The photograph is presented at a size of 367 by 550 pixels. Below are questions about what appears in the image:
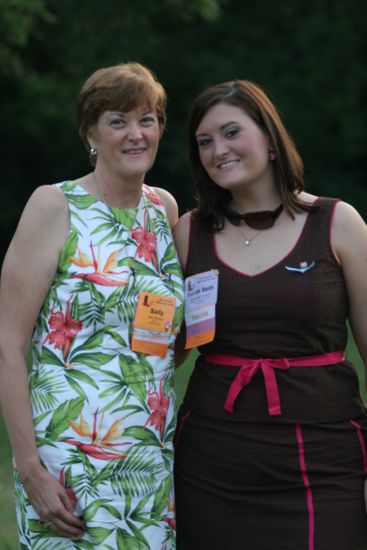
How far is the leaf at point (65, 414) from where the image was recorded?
9.84ft

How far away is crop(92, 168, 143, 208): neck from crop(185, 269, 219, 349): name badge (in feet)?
1.07

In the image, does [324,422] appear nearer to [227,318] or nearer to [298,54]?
[227,318]

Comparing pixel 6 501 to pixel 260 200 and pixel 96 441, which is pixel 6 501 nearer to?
pixel 96 441

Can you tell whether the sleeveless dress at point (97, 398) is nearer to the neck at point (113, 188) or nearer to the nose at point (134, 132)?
the neck at point (113, 188)

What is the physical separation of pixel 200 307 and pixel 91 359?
40 cm

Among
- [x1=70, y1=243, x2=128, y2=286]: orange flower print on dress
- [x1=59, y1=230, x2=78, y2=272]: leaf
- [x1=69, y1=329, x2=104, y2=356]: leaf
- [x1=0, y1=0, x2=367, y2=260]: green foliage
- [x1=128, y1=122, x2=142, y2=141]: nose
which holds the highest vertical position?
[x1=0, y1=0, x2=367, y2=260]: green foliage

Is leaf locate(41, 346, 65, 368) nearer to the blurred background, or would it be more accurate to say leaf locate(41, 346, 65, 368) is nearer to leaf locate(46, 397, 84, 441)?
leaf locate(46, 397, 84, 441)

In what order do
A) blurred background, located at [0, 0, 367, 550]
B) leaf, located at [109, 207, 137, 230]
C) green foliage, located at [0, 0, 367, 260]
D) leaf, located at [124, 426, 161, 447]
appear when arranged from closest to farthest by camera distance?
leaf, located at [124, 426, 161, 447], leaf, located at [109, 207, 137, 230], blurred background, located at [0, 0, 367, 550], green foliage, located at [0, 0, 367, 260]

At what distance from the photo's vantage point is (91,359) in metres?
3.02

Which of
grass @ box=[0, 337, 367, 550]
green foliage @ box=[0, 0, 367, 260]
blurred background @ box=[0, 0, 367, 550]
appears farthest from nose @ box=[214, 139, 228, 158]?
green foliage @ box=[0, 0, 367, 260]

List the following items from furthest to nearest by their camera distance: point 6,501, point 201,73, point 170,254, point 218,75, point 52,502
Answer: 1. point 201,73
2. point 218,75
3. point 6,501
4. point 170,254
5. point 52,502

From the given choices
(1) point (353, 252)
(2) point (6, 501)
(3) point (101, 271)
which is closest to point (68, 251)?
(3) point (101, 271)

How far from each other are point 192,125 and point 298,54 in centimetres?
1842

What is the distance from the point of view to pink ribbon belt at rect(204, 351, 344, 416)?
3.10 meters
